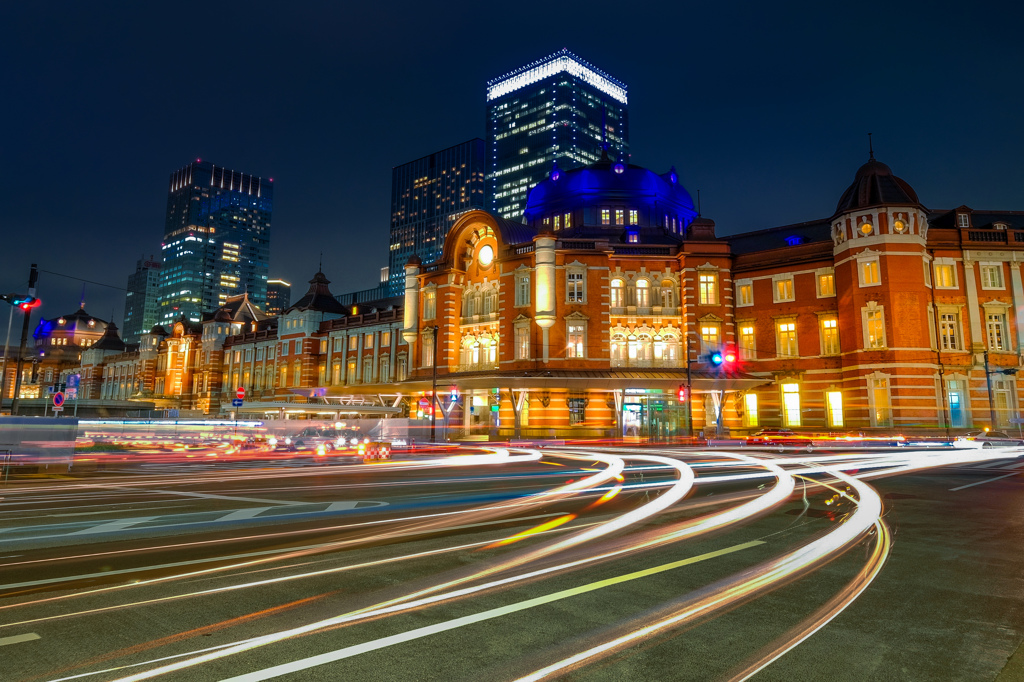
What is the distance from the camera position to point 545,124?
163 meters

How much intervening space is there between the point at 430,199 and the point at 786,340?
154288 mm

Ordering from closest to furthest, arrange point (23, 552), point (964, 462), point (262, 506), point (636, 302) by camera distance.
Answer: point (23, 552), point (262, 506), point (964, 462), point (636, 302)

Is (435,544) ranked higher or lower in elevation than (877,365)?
lower

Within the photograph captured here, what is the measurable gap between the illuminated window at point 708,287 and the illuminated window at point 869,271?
29.8 ft

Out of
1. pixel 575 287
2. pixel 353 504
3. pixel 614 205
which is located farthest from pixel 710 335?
pixel 353 504

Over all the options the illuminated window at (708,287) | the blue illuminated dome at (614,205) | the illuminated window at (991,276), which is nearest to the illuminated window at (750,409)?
the illuminated window at (708,287)

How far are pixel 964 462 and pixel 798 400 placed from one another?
61.6 ft

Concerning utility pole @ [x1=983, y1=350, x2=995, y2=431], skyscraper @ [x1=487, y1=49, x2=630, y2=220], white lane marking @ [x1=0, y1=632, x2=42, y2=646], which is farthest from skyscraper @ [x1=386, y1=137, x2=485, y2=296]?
white lane marking @ [x1=0, y1=632, x2=42, y2=646]

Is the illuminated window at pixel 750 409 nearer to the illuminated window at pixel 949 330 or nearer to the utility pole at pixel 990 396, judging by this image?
the illuminated window at pixel 949 330

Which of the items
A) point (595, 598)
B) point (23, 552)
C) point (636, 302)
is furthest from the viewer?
point (636, 302)

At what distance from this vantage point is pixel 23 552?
7863 mm

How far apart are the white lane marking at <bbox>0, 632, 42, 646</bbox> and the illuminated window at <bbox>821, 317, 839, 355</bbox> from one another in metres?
44.2

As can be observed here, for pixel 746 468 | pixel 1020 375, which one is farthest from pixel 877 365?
pixel 746 468

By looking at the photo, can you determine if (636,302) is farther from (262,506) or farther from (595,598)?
(595,598)
